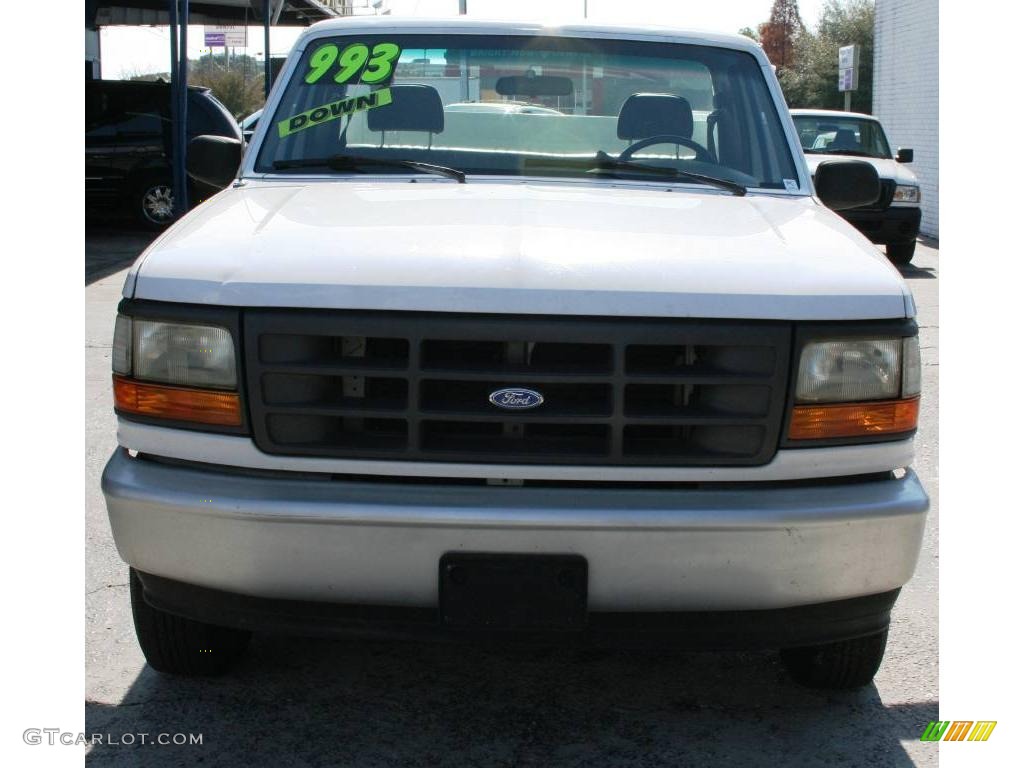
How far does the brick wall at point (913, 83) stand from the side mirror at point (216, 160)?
15.2 meters

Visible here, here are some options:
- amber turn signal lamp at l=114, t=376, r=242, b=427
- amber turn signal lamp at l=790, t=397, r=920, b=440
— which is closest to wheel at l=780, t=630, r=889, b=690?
amber turn signal lamp at l=790, t=397, r=920, b=440

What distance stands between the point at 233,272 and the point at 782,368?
49.1 inches

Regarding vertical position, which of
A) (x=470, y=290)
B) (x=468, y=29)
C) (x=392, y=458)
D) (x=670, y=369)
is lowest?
(x=392, y=458)

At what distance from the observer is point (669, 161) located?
4164 millimetres

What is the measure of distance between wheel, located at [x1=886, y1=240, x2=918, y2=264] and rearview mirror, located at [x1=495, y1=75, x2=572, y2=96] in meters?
10.7

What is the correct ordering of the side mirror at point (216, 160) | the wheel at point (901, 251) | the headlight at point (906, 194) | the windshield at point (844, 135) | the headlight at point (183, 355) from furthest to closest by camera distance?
1. the windshield at point (844, 135)
2. the wheel at point (901, 251)
3. the headlight at point (906, 194)
4. the side mirror at point (216, 160)
5. the headlight at point (183, 355)

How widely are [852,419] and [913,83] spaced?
19.3 m

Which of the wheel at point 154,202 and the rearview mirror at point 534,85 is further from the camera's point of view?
the wheel at point 154,202

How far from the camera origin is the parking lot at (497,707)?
3.12m

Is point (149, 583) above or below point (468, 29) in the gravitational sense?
below

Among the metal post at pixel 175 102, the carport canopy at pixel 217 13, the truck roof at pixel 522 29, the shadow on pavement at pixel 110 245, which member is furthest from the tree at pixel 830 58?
the truck roof at pixel 522 29

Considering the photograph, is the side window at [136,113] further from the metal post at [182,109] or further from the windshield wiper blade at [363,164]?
the windshield wiper blade at [363,164]
